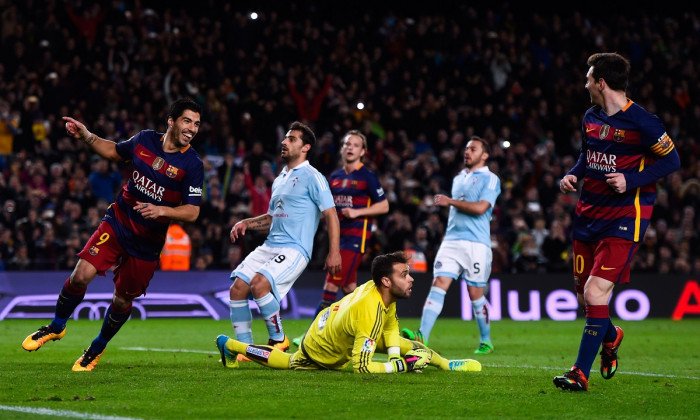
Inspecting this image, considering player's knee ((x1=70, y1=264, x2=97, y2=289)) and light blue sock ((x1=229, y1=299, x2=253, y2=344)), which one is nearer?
player's knee ((x1=70, y1=264, x2=97, y2=289))

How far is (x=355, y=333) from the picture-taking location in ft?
25.7

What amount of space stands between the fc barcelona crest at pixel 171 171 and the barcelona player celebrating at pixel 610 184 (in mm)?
3351

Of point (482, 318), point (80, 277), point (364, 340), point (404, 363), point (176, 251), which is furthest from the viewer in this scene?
point (176, 251)

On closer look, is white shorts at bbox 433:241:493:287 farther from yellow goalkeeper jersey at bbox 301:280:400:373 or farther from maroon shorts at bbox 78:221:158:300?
maroon shorts at bbox 78:221:158:300

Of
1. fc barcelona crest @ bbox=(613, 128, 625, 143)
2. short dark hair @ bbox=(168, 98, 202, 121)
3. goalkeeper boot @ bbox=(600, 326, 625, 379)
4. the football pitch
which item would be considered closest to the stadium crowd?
the football pitch

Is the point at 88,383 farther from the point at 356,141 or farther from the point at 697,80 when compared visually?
the point at 697,80

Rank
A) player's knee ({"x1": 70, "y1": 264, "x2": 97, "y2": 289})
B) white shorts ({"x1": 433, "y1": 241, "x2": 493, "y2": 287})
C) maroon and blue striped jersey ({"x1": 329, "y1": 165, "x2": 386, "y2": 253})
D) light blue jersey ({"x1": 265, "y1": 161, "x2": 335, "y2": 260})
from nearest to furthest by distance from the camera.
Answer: player's knee ({"x1": 70, "y1": 264, "x2": 97, "y2": 289}) < light blue jersey ({"x1": 265, "y1": 161, "x2": 335, "y2": 260}) < white shorts ({"x1": 433, "y1": 241, "x2": 493, "y2": 287}) < maroon and blue striped jersey ({"x1": 329, "y1": 165, "x2": 386, "y2": 253})

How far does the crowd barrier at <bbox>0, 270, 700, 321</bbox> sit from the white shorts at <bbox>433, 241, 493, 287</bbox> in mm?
5701

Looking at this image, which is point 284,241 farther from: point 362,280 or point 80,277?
point 362,280

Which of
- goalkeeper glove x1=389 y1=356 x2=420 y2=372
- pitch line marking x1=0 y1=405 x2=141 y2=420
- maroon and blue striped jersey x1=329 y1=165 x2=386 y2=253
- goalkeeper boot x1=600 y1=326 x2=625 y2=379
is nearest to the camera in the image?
pitch line marking x1=0 y1=405 x2=141 y2=420

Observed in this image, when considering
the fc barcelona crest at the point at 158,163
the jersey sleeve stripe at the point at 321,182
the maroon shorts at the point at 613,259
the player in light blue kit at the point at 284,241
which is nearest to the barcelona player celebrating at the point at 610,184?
the maroon shorts at the point at 613,259

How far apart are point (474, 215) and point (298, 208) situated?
10.3ft

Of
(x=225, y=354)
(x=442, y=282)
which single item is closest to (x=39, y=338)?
(x=225, y=354)

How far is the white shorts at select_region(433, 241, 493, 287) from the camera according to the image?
1169cm
